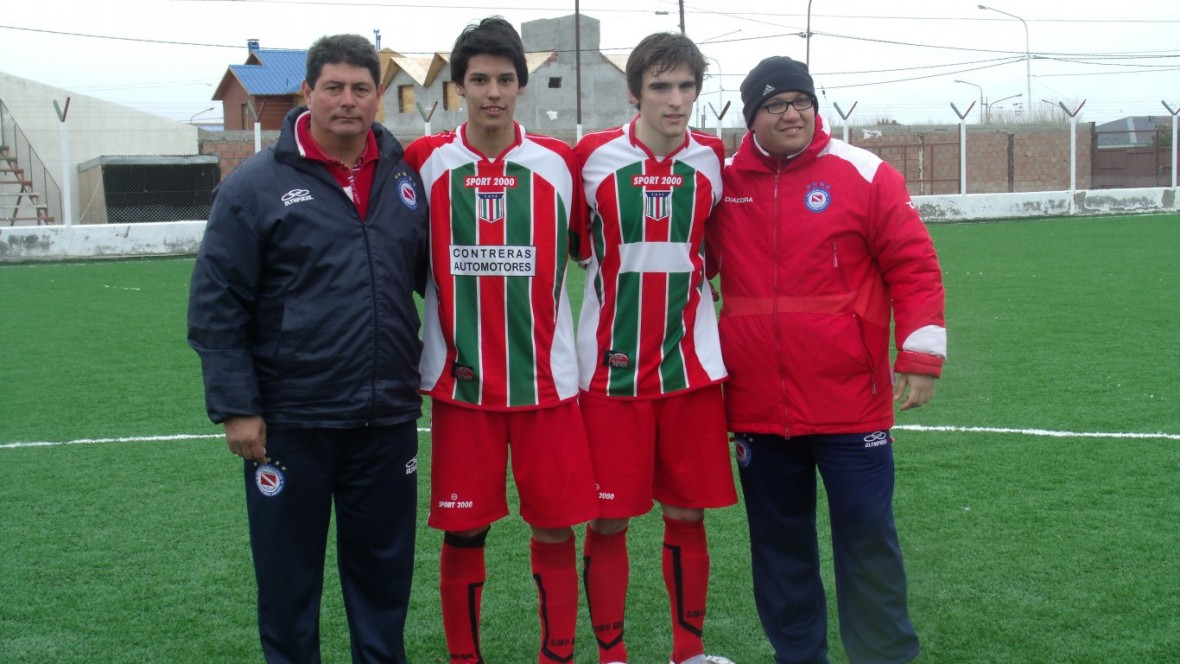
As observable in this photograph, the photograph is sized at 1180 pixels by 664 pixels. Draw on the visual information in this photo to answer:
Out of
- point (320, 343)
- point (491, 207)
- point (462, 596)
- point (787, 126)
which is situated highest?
point (787, 126)

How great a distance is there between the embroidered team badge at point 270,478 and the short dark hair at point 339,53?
1119 mm

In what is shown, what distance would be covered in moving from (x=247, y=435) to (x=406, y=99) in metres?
53.8

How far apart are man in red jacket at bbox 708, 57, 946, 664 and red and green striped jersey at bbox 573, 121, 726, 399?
12cm

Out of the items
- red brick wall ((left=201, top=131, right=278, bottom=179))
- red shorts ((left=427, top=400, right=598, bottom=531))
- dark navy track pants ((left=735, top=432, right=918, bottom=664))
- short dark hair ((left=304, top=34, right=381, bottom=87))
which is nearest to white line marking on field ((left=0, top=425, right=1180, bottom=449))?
dark navy track pants ((left=735, top=432, right=918, bottom=664))

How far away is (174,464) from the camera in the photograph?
245 inches

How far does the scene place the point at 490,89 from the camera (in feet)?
11.4

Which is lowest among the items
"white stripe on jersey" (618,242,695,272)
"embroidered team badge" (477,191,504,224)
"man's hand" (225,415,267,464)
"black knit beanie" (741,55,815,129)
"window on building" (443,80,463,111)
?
"man's hand" (225,415,267,464)

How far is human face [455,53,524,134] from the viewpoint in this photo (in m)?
3.48

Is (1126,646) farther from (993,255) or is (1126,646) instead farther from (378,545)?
(993,255)

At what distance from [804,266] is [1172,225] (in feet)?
64.7

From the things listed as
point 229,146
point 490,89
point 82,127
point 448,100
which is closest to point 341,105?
point 490,89

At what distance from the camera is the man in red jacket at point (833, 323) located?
3.48 m

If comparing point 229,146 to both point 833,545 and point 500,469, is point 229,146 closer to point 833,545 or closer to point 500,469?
point 500,469

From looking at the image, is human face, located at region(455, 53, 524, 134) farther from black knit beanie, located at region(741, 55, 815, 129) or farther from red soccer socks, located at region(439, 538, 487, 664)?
red soccer socks, located at region(439, 538, 487, 664)
